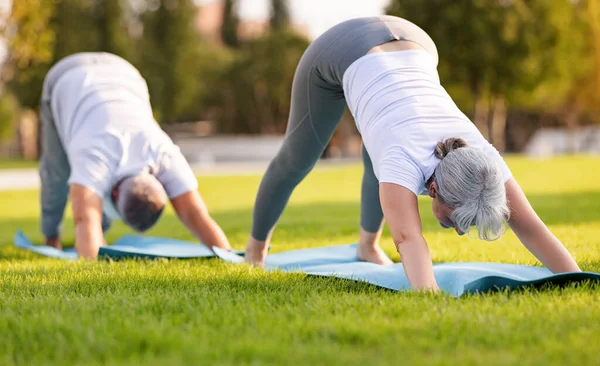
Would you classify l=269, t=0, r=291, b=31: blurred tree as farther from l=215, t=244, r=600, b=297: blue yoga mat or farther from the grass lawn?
the grass lawn

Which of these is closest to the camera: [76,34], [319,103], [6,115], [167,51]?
[319,103]

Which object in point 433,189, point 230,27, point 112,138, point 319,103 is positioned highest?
point 319,103

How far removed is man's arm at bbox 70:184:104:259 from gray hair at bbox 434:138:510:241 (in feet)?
8.73

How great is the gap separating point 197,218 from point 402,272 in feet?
6.09

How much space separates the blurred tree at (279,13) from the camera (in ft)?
132

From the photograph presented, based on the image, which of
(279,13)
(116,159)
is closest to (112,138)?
(116,159)

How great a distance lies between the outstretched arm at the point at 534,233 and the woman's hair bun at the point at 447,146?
1.09ft

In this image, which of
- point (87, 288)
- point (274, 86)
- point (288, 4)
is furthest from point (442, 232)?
point (288, 4)

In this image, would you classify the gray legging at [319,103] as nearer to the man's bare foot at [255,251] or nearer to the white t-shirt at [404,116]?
the man's bare foot at [255,251]

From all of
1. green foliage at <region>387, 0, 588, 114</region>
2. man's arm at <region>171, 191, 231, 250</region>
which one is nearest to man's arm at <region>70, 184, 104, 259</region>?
man's arm at <region>171, 191, 231, 250</region>

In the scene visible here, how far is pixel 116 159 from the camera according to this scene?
5.36m

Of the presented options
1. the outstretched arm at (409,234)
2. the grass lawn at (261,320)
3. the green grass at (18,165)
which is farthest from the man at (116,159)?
the green grass at (18,165)

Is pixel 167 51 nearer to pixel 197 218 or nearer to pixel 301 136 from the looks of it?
pixel 197 218

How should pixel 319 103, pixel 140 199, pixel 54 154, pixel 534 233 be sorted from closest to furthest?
pixel 534 233
pixel 319 103
pixel 140 199
pixel 54 154
